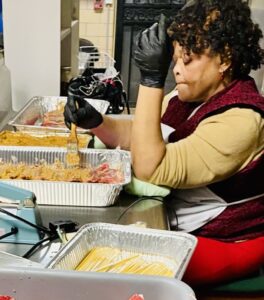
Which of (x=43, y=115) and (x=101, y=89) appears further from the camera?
(x=101, y=89)

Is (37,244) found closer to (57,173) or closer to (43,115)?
(57,173)

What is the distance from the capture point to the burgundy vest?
117 centimetres

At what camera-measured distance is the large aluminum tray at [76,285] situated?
557 mm

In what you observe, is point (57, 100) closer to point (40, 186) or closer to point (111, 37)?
point (40, 186)

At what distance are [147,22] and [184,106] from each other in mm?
3434

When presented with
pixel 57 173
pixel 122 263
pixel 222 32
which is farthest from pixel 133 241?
pixel 222 32

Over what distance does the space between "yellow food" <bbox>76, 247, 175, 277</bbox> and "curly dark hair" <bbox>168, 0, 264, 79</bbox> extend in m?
0.54

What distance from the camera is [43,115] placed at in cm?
181

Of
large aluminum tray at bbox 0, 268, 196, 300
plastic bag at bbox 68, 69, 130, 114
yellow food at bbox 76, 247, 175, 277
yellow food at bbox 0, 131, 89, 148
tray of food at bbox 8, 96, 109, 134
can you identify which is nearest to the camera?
large aluminum tray at bbox 0, 268, 196, 300

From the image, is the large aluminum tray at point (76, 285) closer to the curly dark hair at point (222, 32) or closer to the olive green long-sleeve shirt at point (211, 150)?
the olive green long-sleeve shirt at point (211, 150)

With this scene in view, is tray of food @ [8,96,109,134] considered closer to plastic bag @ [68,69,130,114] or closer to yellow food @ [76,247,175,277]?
plastic bag @ [68,69,130,114]

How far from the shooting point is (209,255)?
115cm

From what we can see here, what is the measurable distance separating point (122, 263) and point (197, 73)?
536 millimetres

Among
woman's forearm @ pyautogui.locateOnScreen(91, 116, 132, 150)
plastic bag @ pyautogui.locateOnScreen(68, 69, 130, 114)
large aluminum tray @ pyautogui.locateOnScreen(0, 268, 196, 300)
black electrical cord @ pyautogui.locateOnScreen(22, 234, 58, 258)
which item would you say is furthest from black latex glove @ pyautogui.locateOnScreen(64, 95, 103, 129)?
large aluminum tray @ pyautogui.locateOnScreen(0, 268, 196, 300)
